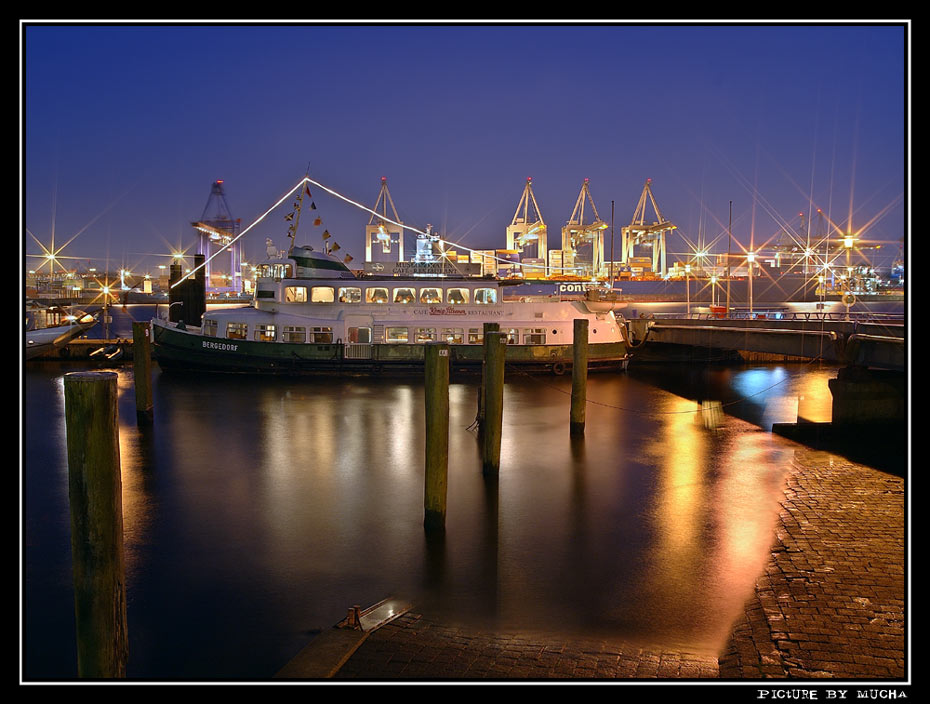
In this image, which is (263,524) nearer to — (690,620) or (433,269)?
(690,620)

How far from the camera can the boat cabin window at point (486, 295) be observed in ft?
107

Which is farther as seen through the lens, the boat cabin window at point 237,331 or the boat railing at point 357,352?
the boat cabin window at point 237,331

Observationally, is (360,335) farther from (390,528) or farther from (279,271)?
(390,528)

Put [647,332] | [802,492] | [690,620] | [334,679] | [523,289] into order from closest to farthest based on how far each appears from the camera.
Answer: [334,679] → [690,620] → [802,492] → [647,332] → [523,289]

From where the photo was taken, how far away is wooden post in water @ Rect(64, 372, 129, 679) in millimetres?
5723

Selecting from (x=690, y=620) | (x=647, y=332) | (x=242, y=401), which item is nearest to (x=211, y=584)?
(x=690, y=620)

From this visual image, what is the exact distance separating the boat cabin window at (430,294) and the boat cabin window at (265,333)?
7.45 m

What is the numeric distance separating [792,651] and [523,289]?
9596 centimetres

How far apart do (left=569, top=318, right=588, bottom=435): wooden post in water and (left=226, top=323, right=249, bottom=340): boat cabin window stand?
18.1m

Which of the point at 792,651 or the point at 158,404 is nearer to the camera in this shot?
the point at 792,651

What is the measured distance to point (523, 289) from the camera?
101 metres

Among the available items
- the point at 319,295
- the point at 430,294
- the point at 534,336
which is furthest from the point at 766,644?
the point at 319,295

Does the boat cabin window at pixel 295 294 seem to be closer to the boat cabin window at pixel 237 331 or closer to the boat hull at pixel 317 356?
the boat cabin window at pixel 237 331

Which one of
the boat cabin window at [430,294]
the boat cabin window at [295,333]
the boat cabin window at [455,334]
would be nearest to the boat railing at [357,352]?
the boat cabin window at [295,333]
